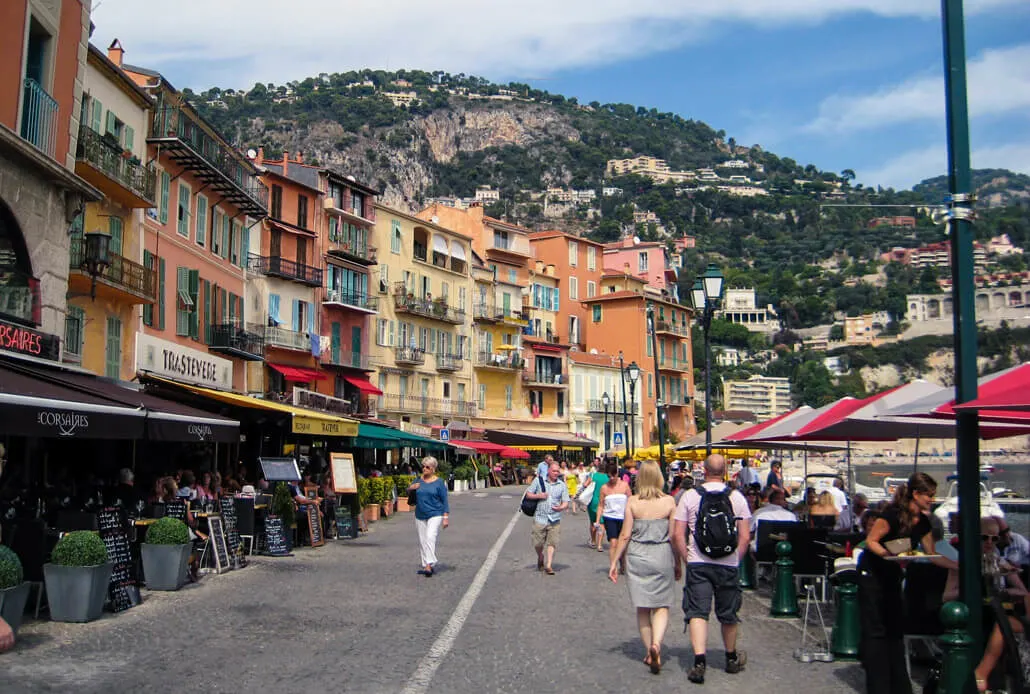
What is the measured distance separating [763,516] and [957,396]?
767 cm

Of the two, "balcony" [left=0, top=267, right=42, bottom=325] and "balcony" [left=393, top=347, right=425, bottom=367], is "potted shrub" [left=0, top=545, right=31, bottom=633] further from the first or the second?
"balcony" [left=393, top=347, right=425, bottom=367]

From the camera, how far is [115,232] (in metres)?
23.0

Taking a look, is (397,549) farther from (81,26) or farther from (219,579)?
(81,26)

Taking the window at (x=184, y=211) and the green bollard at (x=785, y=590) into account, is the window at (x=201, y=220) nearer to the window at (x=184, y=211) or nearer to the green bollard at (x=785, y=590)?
the window at (x=184, y=211)

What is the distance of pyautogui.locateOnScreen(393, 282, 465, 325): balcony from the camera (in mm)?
57562

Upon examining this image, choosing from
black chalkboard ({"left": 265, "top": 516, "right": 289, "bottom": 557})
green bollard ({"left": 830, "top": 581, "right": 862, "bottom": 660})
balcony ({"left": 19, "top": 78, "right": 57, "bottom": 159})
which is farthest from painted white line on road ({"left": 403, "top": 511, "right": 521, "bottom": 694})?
balcony ({"left": 19, "top": 78, "right": 57, "bottom": 159})

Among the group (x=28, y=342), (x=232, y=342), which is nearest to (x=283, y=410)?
(x=28, y=342)

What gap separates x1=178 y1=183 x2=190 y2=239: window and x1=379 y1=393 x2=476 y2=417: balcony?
1144 inches

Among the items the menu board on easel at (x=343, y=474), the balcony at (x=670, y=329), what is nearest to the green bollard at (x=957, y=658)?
the menu board on easel at (x=343, y=474)

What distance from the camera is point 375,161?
192 meters

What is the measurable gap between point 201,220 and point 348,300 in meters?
23.6

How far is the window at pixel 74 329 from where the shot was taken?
838 inches

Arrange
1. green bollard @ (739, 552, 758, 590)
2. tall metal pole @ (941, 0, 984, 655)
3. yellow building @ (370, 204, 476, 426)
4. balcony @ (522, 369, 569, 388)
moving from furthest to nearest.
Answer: balcony @ (522, 369, 569, 388)
yellow building @ (370, 204, 476, 426)
green bollard @ (739, 552, 758, 590)
tall metal pole @ (941, 0, 984, 655)

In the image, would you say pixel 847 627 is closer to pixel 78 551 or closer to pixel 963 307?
pixel 963 307
